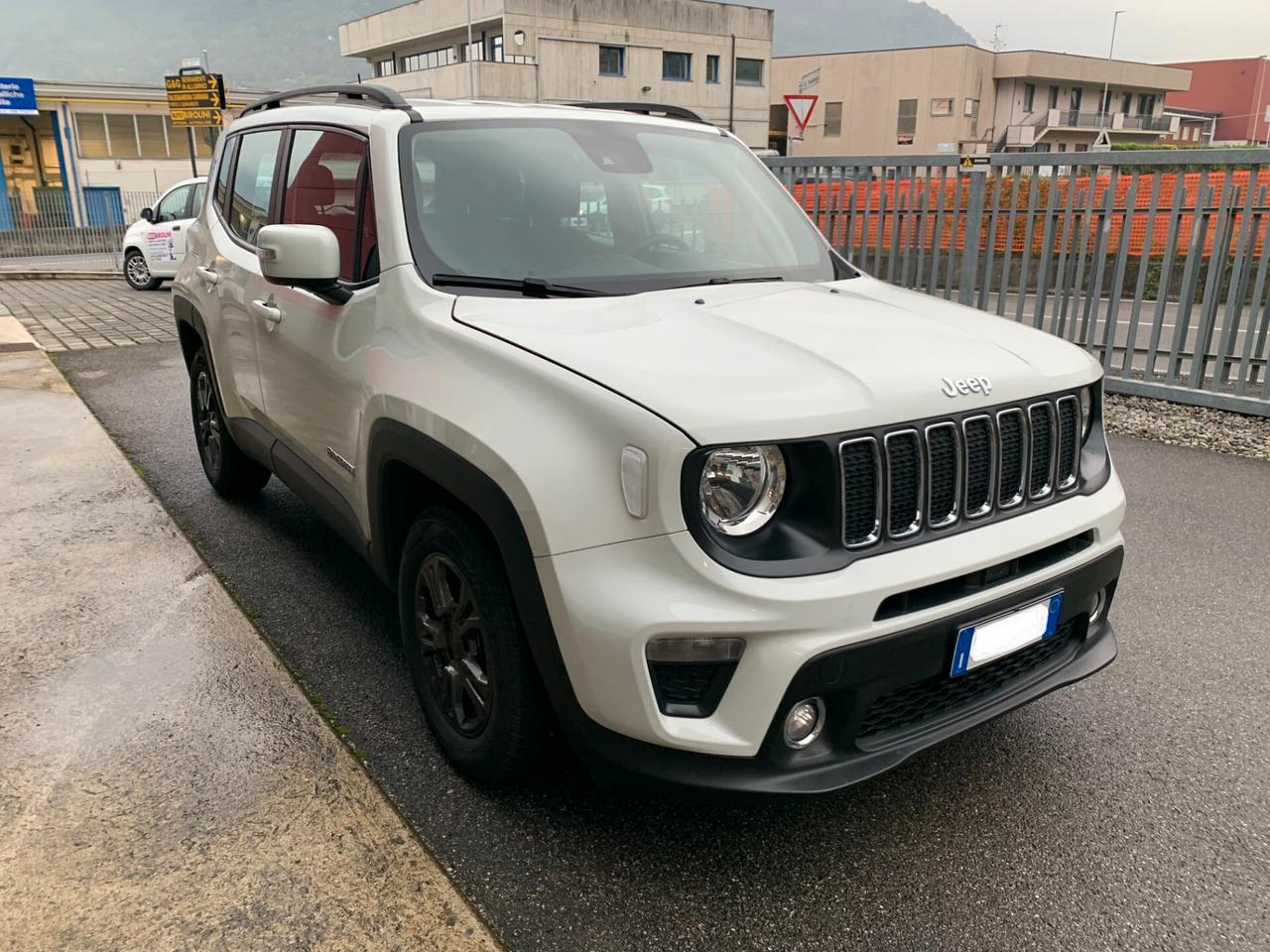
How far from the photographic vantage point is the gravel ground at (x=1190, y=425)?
643cm

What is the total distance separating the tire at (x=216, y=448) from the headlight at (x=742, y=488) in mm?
3486

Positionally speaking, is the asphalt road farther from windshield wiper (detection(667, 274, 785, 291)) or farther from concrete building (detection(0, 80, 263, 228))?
concrete building (detection(0, 80, 263, 228))

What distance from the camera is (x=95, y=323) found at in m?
12.3

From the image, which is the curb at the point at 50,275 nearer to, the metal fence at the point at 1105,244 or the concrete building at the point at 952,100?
the metal fence at the point at 1105,244

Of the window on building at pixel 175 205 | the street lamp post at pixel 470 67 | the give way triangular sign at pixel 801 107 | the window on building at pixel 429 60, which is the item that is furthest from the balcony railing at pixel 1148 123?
the window on building at pixel 175 205

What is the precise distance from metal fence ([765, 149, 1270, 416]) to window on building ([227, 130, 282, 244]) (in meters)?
5.62

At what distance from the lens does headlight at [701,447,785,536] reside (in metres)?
2.12

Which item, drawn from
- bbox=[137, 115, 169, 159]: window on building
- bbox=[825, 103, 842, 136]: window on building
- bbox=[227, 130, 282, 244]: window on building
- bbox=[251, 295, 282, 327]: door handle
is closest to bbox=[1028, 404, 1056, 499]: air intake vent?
Answer: bbox=[251, 295, 282, 327]: door handle

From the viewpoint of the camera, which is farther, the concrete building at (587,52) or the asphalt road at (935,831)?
the concrete building at (587,52)

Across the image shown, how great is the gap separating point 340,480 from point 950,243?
6.50m

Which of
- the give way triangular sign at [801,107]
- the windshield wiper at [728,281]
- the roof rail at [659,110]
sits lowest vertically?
the windshield wiper at [728,281]

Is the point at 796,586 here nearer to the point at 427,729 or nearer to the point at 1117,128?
the point at 427,729

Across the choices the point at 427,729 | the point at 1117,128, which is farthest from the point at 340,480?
the point at 1117,128

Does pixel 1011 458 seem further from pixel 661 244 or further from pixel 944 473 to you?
pixel 661 244
